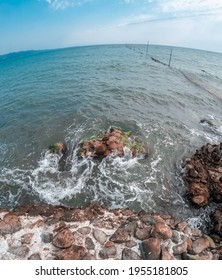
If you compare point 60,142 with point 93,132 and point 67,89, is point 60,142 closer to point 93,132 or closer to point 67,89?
point 93,132

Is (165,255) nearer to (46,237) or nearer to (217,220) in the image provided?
(217,220)

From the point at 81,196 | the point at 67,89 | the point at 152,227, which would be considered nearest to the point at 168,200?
the point at 152,227

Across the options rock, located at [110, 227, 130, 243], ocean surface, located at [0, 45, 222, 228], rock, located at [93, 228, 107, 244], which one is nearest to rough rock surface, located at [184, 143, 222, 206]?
ocean surface, located at [0, 45, 222, 228]

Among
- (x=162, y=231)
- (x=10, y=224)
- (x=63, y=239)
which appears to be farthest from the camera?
(x=10, y=224)

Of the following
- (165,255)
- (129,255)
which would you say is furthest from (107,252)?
(165,255)

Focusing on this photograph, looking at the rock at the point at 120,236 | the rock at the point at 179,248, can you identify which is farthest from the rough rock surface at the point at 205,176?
the rock at the point at 120,236

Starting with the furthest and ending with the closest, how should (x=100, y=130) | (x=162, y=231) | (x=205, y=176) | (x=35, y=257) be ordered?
(x=100, y=130) < (x=205, y=176) < (x=162, y=231) < (x=35, y=257)

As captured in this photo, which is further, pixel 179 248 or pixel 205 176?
pixel 205 176
